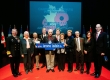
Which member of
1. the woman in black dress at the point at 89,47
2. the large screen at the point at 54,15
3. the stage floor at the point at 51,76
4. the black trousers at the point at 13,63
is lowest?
the stage floor at the point at 51,76

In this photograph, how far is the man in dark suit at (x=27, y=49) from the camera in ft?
19.7

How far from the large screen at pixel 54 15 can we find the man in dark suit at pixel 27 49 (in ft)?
9.24

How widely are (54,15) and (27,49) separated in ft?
11.1

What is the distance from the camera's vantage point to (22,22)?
30.1 ft

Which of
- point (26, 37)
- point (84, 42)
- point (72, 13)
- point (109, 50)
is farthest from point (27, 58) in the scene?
point (109, 50)

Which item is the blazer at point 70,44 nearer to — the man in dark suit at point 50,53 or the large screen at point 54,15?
the man in dark suit at point 50,53

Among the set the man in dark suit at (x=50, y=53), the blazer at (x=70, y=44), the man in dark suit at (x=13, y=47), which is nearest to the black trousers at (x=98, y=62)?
the blazer at (x=70, y=44)

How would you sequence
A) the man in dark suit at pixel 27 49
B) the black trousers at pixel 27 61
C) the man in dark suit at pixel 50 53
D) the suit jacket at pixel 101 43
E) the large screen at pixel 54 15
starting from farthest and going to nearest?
the large screen at pixel 54 15 → the man in dark suit at pixel 50 53 → the black trousers at pixel 27 61 → the man in dark suit at pixel 27 49 → the suit jacket at pixel 101 43

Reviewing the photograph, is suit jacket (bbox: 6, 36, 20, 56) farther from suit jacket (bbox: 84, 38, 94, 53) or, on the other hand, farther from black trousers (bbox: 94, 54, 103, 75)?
black trousers (bbox: 94, 54, 103, 75)

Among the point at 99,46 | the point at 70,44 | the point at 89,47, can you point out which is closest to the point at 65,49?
the point at 70,44

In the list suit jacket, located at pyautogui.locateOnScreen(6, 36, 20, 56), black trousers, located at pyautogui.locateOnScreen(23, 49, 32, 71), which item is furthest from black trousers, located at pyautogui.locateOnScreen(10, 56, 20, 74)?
black trousers, located at pyautogui.locateOnScreen(23, 49, 32, 71)

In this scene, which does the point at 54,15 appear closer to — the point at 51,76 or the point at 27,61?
the point at 27,61

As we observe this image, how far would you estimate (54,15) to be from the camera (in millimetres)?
8961

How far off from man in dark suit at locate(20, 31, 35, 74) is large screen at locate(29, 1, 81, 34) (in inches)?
111
